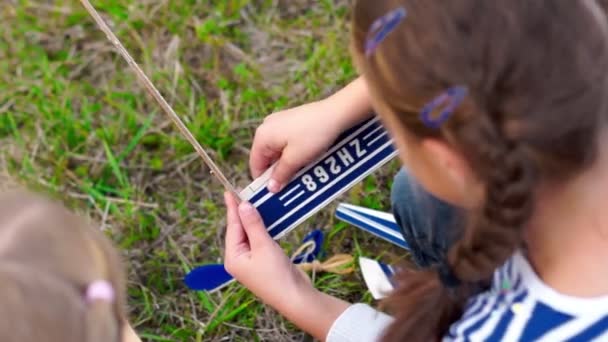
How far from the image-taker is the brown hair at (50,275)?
68 centimetres

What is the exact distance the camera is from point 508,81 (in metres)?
0.67

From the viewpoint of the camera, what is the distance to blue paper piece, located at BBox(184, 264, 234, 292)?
1.20 metres

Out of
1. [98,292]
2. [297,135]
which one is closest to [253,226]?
[297,135]

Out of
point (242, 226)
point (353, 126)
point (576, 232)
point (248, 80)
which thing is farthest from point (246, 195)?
point (248, 80)

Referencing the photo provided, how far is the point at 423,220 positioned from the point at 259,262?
0.24 metres

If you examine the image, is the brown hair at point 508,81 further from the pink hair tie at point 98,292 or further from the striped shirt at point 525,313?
the pink hair tie at point 98,292

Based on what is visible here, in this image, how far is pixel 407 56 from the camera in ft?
2.30

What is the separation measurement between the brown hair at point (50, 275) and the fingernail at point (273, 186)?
331mm

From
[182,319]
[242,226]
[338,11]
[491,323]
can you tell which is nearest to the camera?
[491,323]

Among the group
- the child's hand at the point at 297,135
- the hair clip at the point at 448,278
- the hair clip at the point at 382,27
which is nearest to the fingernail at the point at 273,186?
the child's hand at the point at 297,135

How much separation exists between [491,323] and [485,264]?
73mm

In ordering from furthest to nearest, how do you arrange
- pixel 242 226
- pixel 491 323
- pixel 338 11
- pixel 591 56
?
1. pixel 338 11
2. pixel 242 226
3. pixel 491 323
4. pixel 591 56

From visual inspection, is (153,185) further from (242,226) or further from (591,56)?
(591,56)

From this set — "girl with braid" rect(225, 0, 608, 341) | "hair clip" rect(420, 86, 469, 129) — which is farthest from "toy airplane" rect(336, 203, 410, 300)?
"hair clip" rect(420, 86, 469, 129)
